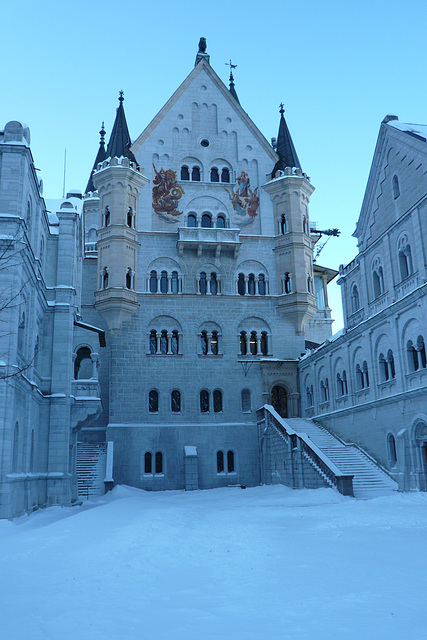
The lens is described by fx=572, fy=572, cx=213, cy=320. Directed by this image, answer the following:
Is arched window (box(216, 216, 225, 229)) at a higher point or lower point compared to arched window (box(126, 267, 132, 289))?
higher

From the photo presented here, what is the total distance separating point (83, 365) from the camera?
129 feet

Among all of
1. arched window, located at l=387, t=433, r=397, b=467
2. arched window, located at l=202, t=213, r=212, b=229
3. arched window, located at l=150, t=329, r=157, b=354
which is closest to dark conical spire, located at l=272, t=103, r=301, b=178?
arched window, located at l=202, t=213, r=212, b=229

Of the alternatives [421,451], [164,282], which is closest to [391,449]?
[421,451]

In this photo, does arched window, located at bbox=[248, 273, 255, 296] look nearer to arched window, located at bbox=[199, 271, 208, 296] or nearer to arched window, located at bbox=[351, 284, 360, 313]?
arched window, located at bbox=[199, 271, 208, 296]

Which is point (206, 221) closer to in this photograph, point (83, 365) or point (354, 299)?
point (354, 299)

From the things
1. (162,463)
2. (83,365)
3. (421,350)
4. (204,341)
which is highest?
(204,341)

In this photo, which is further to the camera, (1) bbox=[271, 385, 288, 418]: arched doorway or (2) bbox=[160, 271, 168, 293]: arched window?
(1) bbox=[271, 385, 288, 418]: arched doorway

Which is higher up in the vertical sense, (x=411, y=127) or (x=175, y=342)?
(x=411, y=127)

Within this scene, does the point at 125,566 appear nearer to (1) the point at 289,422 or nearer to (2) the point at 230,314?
(1) the point at 289,422

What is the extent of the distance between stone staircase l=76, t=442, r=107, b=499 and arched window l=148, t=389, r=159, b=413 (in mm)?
4098

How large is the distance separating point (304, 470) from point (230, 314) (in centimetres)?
1623

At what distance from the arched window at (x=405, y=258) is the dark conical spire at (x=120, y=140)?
76.3 feet

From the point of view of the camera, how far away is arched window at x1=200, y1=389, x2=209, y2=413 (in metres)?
41.6

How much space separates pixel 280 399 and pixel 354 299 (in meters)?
11.6
